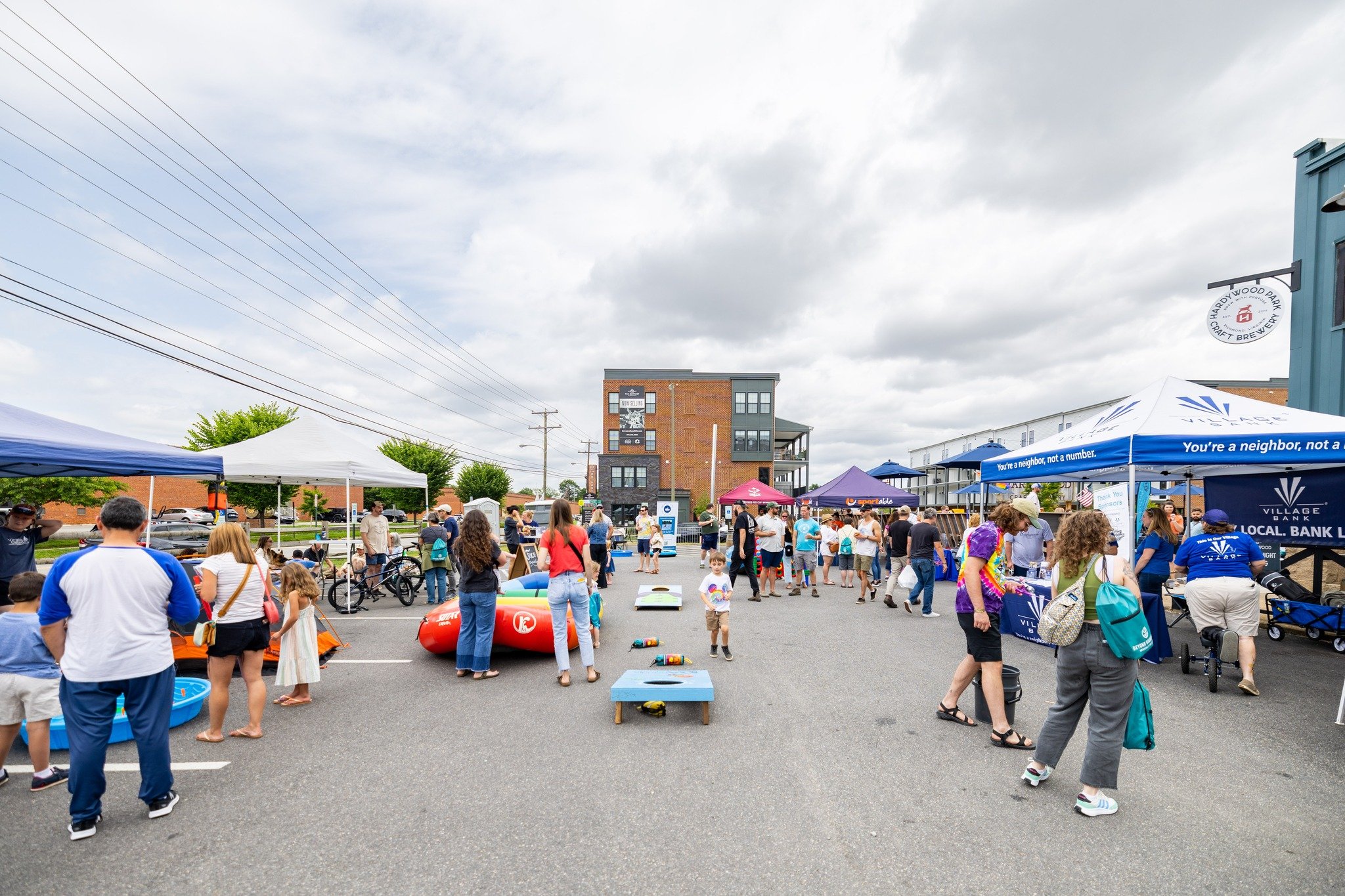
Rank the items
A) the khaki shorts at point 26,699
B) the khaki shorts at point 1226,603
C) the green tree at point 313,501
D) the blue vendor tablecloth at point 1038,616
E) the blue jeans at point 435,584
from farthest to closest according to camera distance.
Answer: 1. the green tree at point 313,501
2. the blue jeans at point 435,584
3. the blue vendor tablecloth at point 1038,616
4. the khaki shorts at point 1226,603
5. the khaki shorts at point 26,699

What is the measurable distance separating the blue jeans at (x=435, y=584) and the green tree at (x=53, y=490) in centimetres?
2192

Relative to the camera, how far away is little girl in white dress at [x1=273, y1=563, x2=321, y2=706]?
569cm

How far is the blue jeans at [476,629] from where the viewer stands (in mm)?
6641

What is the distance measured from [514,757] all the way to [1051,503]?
33.7 meters

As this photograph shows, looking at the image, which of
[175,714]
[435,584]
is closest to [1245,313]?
[435,584]

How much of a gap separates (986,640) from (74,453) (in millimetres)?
9797

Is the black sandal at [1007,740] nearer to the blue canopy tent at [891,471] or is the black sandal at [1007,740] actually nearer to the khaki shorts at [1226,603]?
the khaki shorts at [1226,603]

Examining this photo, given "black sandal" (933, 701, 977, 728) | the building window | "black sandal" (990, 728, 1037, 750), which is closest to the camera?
"black sandal" (990, 728, 1037, 750)

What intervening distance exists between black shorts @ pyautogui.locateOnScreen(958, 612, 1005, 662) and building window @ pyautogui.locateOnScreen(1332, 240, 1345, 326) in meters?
11.0

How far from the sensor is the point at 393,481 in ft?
44.5

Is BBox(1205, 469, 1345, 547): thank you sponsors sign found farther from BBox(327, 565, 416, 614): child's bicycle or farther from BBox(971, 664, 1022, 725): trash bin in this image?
BBox(327, 565, 416, 614): child's bicycle

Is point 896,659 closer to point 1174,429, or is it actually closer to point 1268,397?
point 1174,429

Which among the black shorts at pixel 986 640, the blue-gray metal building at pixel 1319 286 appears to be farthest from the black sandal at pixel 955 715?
the blue-gray metal building at pixel 1319 286

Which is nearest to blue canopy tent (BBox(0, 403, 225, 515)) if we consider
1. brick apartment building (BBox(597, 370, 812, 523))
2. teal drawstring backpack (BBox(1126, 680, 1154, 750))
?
teal drawstring backpack (BBox(1126, 680, 1154, 750))
